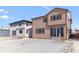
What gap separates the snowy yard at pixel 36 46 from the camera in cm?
390

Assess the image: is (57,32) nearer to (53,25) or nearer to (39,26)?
(53,25)

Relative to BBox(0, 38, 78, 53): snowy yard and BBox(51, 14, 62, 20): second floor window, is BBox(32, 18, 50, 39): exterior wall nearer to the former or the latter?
BBox(0, 38, 78, 53): snowy yard

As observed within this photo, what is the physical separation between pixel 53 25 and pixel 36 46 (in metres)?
0.63

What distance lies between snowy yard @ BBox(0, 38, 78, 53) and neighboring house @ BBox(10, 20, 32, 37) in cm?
13

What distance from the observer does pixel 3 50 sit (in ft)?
12.9

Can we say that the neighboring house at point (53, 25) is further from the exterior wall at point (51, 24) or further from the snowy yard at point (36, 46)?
the snowy yard at point (36, 46)

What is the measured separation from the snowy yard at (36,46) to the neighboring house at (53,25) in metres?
0.15

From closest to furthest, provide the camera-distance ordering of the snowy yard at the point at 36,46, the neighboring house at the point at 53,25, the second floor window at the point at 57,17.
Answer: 1. the snowy yard at the point at 36,46
2. the neighboring house at the point at 53,25
3. the second floor window at the point at 57,17

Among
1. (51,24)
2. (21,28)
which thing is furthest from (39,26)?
(21,28)

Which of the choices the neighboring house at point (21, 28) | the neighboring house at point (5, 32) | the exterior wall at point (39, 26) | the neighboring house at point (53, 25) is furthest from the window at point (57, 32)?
the neighboring house at point (5, 32)

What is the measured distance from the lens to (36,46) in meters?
4.00

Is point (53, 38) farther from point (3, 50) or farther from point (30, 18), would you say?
point (3, 50)

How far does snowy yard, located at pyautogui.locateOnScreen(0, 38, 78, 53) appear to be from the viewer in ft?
12.8
